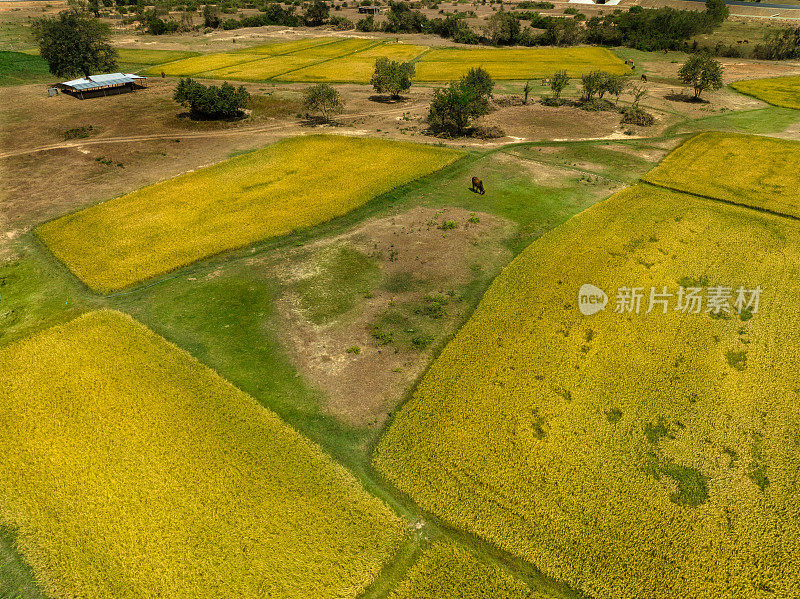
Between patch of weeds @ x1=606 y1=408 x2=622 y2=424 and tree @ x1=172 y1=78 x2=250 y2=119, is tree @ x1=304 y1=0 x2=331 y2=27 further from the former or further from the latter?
patch of weeds @ x1=606 y1=408 x2=622 y2=424

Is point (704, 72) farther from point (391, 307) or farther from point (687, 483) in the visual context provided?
point (687, 483)

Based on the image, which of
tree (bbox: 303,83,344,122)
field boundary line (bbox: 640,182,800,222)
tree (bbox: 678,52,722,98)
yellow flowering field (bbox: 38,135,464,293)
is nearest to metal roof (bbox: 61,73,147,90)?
tree (bbox: 303,83,344,122)

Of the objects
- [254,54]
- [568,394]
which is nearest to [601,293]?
[568,394]

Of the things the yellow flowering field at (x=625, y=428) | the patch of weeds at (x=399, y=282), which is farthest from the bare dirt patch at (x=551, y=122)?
the patch of weeds at (x=399, y=282)

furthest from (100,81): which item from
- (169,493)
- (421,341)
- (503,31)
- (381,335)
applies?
(503,31)

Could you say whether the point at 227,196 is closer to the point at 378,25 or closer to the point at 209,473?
the point at 209,473
